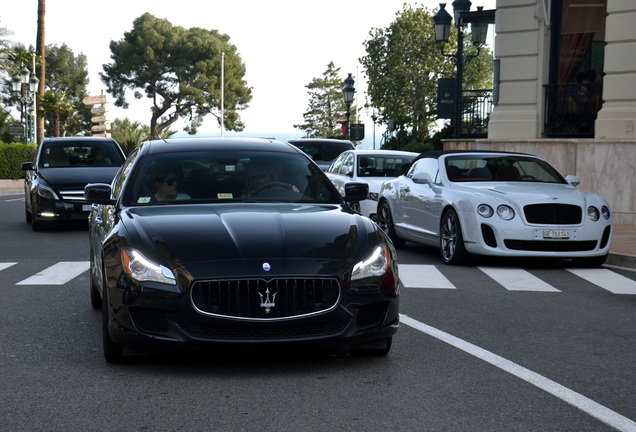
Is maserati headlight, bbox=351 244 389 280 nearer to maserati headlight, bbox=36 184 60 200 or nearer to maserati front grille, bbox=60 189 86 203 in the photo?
maserati front grille, bbox=60 189 86 203

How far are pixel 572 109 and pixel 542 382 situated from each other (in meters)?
17.0

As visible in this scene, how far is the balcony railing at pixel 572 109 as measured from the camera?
21.3 m

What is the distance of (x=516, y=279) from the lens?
1109 cm

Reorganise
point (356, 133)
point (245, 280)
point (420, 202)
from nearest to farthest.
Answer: point (245, 280) → point (420, 202) → point (356, 133)

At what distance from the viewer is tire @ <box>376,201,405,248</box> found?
14953 millimetres

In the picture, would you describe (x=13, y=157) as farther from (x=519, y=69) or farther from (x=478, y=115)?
(x=519, y=69)

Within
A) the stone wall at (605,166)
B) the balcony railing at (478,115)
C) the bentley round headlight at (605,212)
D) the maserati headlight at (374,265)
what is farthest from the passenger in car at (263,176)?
the balcony railing at (478,115)

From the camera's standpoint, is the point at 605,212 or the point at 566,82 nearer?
the point at 605,212

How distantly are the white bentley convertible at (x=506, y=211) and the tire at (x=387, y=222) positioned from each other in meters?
1.11

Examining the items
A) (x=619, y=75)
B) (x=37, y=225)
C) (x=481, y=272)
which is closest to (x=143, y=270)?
(x=481, y=272)

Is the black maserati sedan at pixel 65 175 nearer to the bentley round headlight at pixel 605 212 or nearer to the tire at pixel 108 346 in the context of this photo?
the bentley round headlight at pixel 605 212

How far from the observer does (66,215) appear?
56.1 feet

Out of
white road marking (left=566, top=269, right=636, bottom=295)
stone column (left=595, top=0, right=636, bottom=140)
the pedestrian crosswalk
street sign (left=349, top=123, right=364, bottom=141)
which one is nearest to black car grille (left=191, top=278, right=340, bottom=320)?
the pedestrian crosswalk

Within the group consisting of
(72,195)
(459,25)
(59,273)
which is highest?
(459,25)
